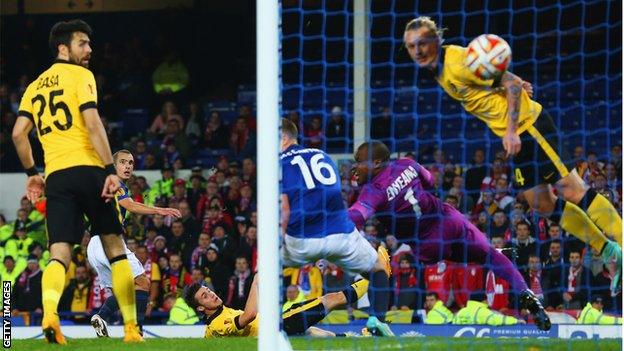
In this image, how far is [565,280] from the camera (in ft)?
43.7

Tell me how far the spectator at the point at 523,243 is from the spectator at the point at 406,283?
3.94 feet

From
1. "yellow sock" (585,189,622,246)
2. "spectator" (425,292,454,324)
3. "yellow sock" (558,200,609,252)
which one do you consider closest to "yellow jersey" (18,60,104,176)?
"yellow sock" (558,200,609,252)

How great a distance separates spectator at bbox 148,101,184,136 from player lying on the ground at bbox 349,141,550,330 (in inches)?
340

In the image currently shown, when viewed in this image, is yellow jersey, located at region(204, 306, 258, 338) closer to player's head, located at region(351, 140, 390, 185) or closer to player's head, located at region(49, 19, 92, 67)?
player's head, located at region(351, 140, 390, 185)

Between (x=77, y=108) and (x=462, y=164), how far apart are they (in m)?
7.87

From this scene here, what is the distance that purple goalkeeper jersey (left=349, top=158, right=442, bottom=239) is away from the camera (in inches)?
396

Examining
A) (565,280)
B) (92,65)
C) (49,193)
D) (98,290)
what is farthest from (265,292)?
(92,65)

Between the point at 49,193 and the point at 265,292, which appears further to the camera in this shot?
the point at 49,193

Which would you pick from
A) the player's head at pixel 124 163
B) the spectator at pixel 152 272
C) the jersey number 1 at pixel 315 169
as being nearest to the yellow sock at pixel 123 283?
the jersey number 1 at pixel 315 169

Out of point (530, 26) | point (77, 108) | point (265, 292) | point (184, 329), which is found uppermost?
point (530, 26)

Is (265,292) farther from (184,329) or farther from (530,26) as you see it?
(530,26)

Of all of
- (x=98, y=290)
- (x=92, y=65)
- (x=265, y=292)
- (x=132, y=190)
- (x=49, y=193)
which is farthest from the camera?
(x=92, y=65)

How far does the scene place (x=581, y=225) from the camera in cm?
955

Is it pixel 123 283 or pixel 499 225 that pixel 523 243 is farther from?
pixel 123 283
